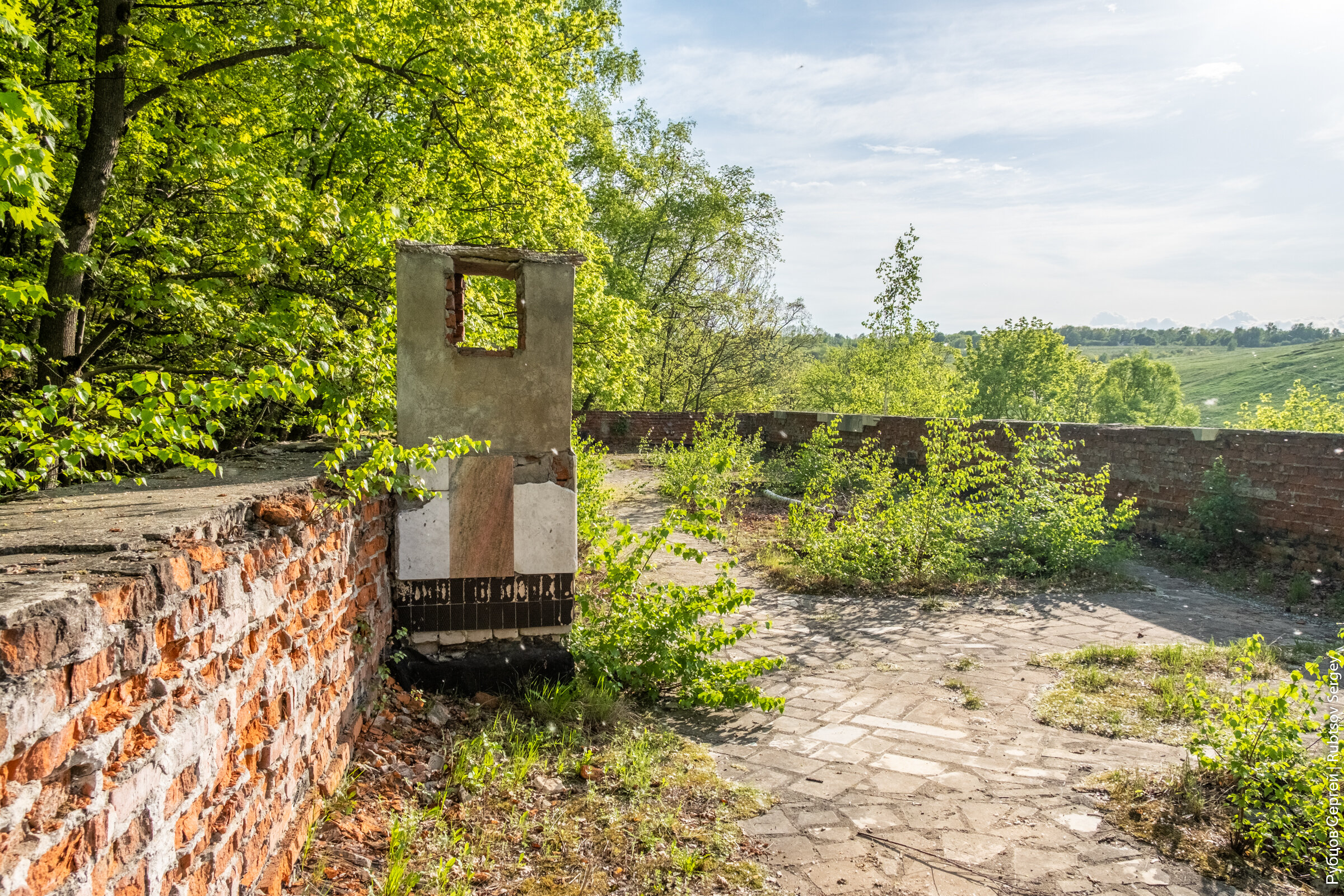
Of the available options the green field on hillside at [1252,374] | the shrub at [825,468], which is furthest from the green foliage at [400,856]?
the green field on hillside at [1252,374]

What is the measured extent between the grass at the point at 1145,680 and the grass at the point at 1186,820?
472 millimetres

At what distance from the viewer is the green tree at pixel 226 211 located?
158 inches

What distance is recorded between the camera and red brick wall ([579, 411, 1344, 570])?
A: 7.38 metres

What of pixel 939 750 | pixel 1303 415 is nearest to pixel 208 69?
pixel 939 750

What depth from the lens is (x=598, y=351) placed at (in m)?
9.28

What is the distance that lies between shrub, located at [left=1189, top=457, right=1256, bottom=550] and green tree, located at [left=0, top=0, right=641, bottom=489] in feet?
27.6

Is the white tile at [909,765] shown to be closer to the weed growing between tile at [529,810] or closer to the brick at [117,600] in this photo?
the weed growing between tile at [529,810]

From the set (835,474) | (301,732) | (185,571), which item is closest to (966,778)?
(301,732)

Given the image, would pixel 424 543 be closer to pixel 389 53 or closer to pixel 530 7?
pixel 389 53

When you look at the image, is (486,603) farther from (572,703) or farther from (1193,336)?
(1193,336)

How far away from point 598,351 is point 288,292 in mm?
4438

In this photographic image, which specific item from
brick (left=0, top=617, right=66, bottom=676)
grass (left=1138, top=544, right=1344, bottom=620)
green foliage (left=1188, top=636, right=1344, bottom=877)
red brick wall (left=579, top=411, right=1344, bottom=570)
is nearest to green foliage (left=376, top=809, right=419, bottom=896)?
brick (left=0, top=617, right=66, bottom=676)

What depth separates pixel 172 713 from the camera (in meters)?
1.74

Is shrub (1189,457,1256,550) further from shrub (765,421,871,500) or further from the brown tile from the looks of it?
the brown tile
